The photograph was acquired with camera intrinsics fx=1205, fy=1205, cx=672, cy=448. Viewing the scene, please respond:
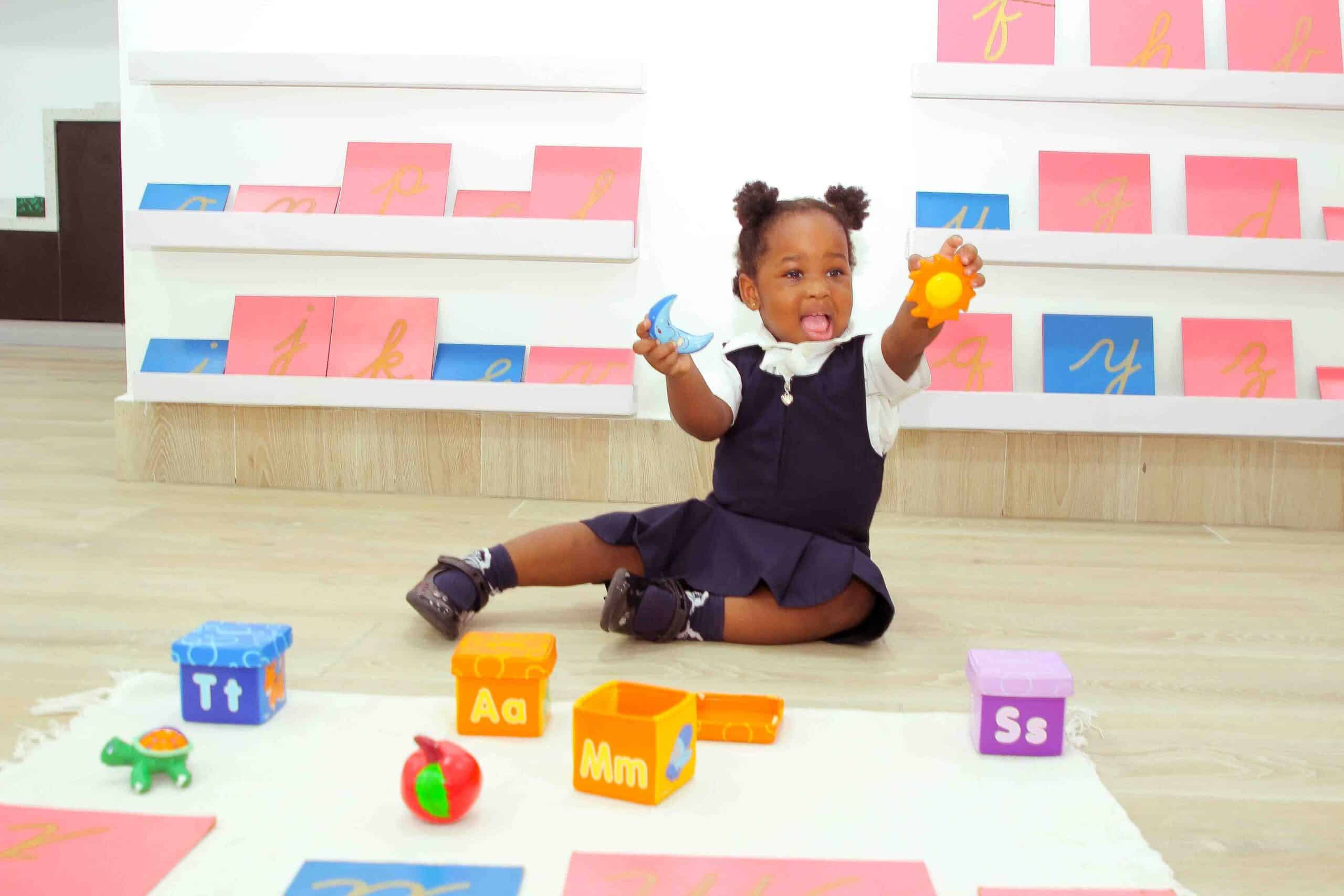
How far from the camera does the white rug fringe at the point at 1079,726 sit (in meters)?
1.10

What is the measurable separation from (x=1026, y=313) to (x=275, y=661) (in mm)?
1565

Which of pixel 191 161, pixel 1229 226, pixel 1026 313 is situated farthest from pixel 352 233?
pixel 1229 226

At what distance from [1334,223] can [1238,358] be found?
290 millimetres

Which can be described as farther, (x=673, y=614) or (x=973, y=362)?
(x=973, y=362)

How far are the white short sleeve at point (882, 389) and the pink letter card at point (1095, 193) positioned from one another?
81cm

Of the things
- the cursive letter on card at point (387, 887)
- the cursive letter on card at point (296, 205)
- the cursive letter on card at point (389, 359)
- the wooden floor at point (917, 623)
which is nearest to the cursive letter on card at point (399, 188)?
the cursive letter on card at point (296, 205)

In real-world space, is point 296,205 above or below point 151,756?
above

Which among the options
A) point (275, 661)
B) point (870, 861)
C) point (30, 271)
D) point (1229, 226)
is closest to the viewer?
point (870, 861)

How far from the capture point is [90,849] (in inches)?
33.2

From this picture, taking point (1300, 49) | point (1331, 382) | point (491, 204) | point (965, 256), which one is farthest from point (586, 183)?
point (1331, 382)

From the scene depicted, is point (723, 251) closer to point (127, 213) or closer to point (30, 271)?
point (127, 213)

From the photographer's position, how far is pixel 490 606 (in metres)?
1.55

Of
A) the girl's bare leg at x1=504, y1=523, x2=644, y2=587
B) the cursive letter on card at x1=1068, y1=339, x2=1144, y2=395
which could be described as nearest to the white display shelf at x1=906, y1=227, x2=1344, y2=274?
the cursive letter on card at x1=1068, y1=339, x2=1144, y2=395

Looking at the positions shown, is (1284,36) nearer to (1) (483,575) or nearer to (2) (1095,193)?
(2) (1095,193)
